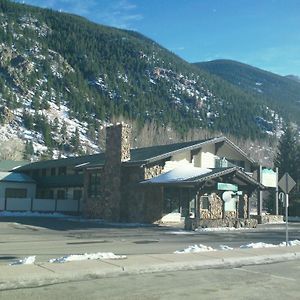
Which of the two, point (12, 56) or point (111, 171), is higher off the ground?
point (12, 56)

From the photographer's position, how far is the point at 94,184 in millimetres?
39594

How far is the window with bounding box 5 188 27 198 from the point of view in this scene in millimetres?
51156

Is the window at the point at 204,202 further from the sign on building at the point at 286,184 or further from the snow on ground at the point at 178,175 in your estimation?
the sign on building at the point at 286,184

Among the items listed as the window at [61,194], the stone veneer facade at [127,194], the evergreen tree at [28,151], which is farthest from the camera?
the evergreen tree at [28,151]

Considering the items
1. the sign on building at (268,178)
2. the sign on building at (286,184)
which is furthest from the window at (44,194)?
the sign on building at (286,184)

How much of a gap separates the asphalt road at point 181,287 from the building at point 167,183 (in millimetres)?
18911

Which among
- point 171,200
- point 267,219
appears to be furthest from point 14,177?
point 267,219

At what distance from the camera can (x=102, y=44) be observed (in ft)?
655

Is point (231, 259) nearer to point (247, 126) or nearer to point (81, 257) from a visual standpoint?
point (81, 257)

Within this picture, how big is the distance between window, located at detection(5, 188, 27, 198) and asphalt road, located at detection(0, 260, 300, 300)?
41440 millimetres

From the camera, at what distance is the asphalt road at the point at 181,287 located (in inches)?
363

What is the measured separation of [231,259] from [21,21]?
192 metres

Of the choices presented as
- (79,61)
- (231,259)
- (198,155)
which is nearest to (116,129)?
(198,155)

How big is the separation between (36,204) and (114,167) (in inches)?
526
